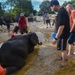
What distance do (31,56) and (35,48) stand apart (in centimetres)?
139

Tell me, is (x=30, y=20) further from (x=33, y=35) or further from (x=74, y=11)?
(x=74, y=11)

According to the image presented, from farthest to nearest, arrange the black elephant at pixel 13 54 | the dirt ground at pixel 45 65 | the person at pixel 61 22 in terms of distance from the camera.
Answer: the black elephant at pixel 13 54 < the dirt ground at pixel 45 65 < the person at pixel 61 22

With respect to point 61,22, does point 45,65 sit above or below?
below

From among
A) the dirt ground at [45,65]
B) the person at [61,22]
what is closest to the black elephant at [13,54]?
the dirt ground at [45,65]

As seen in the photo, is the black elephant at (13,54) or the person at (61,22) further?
the black elephant at (13,54)

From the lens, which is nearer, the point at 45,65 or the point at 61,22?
the point at 61,22

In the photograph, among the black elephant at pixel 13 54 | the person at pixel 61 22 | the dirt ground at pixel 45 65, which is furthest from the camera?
the black elephant at pixel 13 54

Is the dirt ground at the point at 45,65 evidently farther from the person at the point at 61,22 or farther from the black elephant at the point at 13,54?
the person at the point at 61,22

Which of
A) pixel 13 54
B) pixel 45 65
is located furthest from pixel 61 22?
pixel 13 54

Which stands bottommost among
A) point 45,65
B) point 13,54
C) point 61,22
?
point 45,65

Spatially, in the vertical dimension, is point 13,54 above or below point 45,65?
above

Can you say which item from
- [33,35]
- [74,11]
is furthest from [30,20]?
[74,11]

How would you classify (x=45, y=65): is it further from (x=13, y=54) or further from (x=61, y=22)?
(x=61, y=22)

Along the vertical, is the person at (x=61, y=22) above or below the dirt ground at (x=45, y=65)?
above
